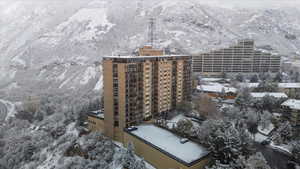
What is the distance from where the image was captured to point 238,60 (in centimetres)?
6725

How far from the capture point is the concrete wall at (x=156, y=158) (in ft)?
71.9

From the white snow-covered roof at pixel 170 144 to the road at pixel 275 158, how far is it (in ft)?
27.8

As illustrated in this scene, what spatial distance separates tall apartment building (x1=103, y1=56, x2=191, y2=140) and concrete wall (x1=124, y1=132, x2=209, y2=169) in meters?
3.33

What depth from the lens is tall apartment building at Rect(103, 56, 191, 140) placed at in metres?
29.7

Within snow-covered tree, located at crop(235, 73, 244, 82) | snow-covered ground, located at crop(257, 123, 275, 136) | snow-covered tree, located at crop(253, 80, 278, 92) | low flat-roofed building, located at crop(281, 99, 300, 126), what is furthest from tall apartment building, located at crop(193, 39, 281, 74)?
snow-covered ground, located at crop(257, 123, 275, 136)

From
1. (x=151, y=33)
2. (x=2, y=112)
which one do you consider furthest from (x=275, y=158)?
(x=2, y=112)

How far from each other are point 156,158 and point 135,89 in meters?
10.5

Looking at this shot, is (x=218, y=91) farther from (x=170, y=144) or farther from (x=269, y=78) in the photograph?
(x=170, y=144)

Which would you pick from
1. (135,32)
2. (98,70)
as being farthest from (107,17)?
(98,70)

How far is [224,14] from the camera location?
13488 centimetres

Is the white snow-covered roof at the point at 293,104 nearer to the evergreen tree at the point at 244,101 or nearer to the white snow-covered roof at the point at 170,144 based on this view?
the evergreen tree at the point at 244,101

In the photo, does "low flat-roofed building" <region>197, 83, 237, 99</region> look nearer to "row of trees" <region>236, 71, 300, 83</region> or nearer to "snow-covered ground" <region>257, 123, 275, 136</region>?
"snow-covered ground" <region>257, 123, 275, 136</region>

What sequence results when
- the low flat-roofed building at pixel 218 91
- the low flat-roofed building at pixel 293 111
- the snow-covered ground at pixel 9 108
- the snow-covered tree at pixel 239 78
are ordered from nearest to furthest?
1. the low flat-roofed building at pixel 293 111
2. the low flat-roofed building at pixel 218 91
3. the snow-covered tree at pixel 239 78
4. the snow-covered ground at pixel 9 108

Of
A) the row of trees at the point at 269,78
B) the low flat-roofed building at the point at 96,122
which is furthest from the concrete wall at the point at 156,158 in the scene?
the row of trees at the point at 269,78
